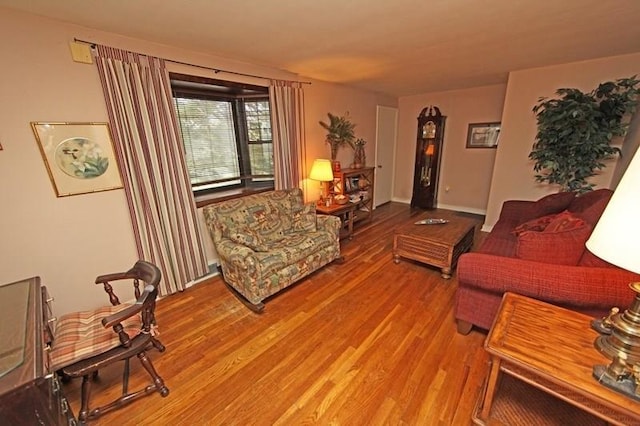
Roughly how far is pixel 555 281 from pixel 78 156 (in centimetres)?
342

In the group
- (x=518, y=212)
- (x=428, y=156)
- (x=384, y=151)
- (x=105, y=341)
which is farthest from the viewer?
(x=384, y=151)

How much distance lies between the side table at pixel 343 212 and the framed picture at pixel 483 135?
9.27ft

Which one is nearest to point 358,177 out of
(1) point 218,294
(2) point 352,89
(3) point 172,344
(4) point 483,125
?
(2) point 352,89

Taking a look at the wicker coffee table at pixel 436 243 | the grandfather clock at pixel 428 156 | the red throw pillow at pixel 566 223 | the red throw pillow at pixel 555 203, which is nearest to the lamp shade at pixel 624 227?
the red throw pillow at pixel 566 223

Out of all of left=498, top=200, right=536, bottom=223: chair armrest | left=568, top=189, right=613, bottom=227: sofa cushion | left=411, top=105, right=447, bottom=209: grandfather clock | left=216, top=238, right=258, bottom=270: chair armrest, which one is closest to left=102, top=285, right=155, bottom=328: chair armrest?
left=216, top=238, right=258, bottom=270: chair armrest

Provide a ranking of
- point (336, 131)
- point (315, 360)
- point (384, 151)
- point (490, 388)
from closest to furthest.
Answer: point (490, 388) → point (315, 360) → point (336, 131) → point (384, 151)

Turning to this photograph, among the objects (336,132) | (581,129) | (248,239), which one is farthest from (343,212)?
(581,129)

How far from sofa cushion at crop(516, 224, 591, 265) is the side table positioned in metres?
2.19

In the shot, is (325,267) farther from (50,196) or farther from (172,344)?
(50,196)

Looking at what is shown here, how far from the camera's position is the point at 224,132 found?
10.3 ft

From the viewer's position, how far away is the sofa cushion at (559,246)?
1634 mm

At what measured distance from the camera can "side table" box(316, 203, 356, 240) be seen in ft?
11.5

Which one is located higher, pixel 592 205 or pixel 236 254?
pixel 592 205

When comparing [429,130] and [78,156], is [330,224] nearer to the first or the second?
[78,156]
